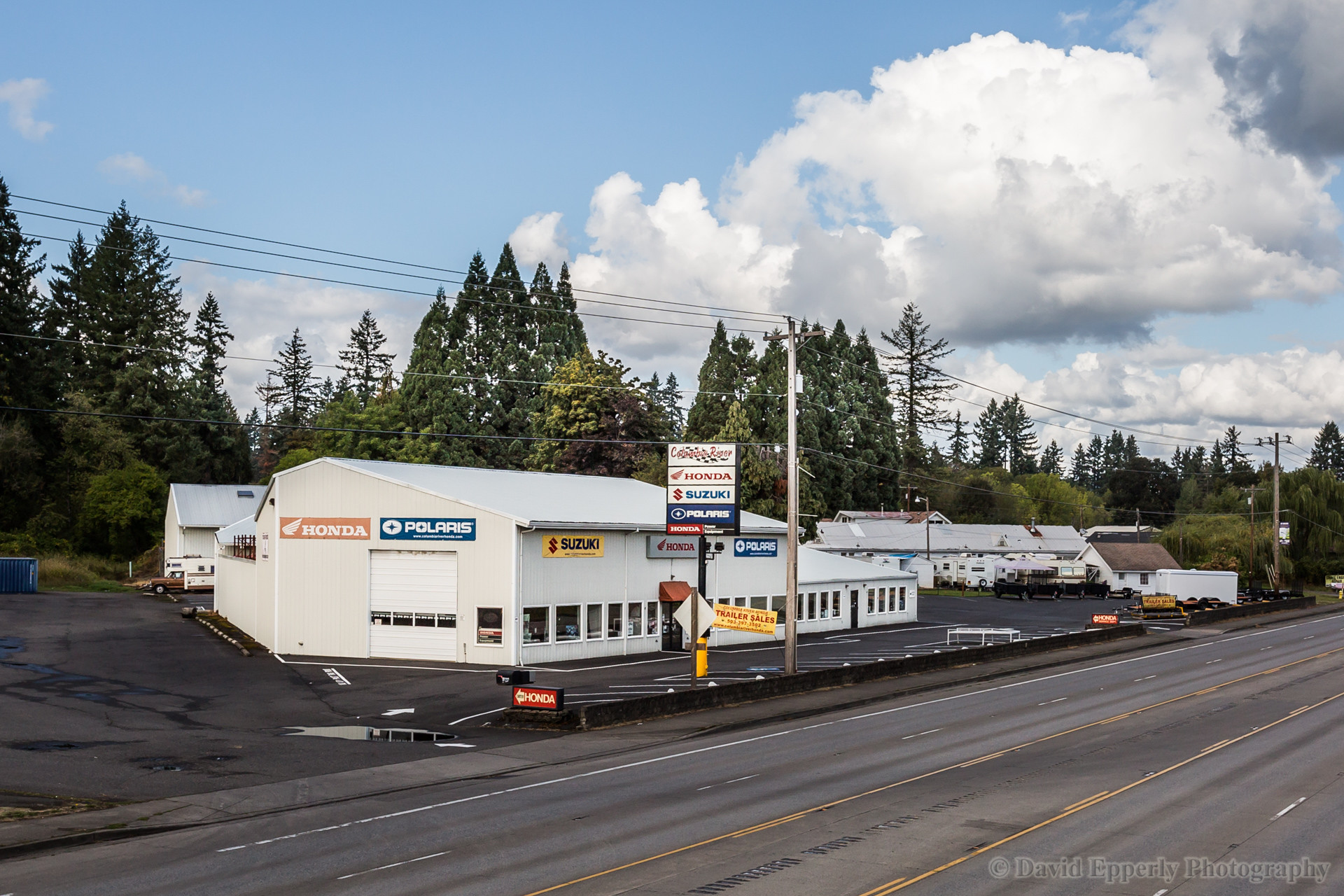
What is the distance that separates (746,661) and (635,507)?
364 inches

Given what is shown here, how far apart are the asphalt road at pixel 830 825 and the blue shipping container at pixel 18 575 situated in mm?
56067

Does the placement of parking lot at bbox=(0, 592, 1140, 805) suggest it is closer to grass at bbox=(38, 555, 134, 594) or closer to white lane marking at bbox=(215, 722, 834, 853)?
white lane marking at bbox=(215, 722, 834, 853)

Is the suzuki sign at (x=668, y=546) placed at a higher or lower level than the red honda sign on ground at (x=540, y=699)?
higher

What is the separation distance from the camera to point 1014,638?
5169 cm

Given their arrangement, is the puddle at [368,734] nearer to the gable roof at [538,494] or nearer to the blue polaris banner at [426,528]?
the gable roof at [538,494]

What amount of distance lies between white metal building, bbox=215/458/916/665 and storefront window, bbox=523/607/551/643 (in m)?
0.04

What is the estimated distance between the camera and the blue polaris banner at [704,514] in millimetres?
34375

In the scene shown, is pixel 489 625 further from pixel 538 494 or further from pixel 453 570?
pixel 538 494

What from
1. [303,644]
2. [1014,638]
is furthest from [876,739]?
[1014,638]

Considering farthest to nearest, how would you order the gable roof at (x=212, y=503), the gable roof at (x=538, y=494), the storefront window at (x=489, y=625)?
the gable roof at (x=212, y=503)
the gable roof at (x=538, y=494)
the storefront window at (x=489, y=625)

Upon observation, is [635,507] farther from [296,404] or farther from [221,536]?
[296,404]

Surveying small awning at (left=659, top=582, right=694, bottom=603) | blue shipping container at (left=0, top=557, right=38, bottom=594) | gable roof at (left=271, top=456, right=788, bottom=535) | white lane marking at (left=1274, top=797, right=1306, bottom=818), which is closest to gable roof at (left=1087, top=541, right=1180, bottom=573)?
gable roof at (left=271, top=456, right=788, bottom=535)

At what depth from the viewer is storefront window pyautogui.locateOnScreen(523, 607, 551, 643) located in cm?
3822

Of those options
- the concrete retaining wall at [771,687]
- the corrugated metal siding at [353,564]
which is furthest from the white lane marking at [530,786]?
the corrugated metal siding at [353,564]
